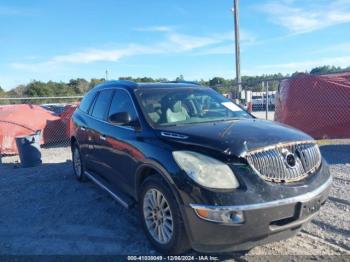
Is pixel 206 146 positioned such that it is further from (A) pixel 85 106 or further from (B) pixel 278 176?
(A) pixel 85 106

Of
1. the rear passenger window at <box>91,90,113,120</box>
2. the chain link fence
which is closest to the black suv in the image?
the rear passenger window at <box>91,90,113,120</box>

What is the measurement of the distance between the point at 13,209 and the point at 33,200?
42 cm

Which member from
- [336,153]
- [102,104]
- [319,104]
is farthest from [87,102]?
[319,104]

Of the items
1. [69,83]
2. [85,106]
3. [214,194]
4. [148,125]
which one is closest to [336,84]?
[85,106]

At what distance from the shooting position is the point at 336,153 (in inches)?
335

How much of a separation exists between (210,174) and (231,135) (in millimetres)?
576

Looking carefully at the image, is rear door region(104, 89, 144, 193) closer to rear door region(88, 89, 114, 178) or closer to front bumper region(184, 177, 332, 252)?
rear door region(88, 89, 114, 178)

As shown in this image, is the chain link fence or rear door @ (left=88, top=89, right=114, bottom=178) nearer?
rear door @ (left=88, top=89, right=114, bottom=178)

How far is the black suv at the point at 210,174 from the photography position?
10.6 feet

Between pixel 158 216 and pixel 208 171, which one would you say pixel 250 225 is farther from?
pixel 158 216

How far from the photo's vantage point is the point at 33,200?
615 centimetres

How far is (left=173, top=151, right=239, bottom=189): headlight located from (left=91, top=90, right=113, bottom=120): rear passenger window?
8.01 ft

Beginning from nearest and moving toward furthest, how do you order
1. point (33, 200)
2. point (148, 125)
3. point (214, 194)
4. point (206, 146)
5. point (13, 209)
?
point (214, 194) → point (206, 146) → point (148, 125) → point (13, 209) → point (33, 200)

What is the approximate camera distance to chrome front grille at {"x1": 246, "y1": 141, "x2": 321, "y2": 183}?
338 cm
